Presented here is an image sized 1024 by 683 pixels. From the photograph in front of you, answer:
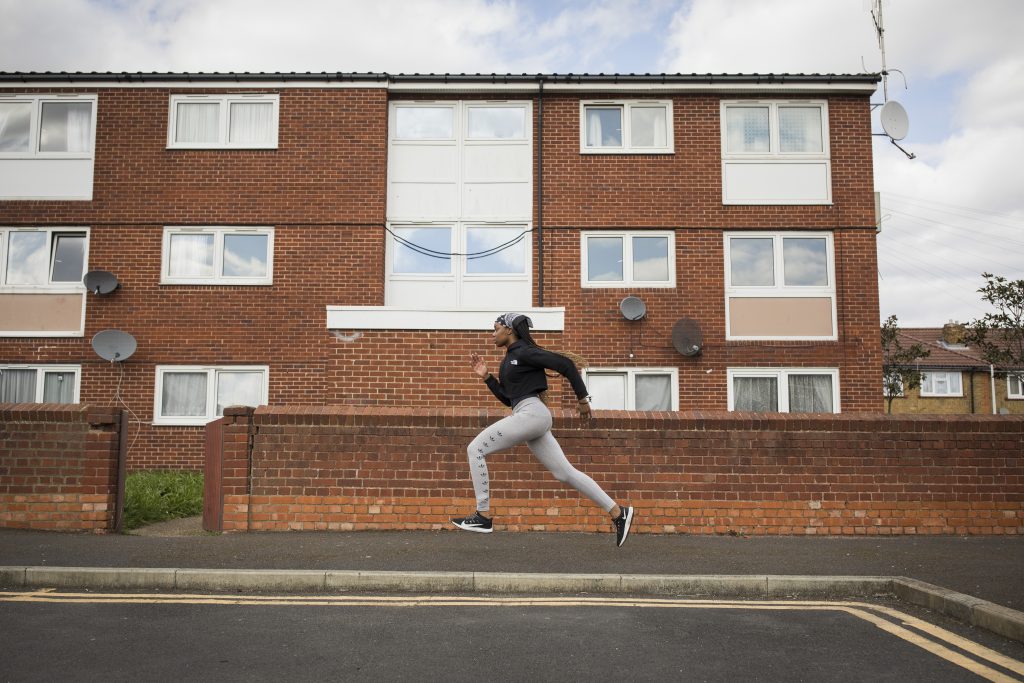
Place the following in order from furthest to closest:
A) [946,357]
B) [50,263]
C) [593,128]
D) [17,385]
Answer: [946,357] → [593,128] → [50,263] → [17,385]

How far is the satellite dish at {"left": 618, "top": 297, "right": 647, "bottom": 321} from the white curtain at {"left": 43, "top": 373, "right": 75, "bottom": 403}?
10.5 metres

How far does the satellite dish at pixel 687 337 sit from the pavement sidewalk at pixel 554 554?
25.3 ft

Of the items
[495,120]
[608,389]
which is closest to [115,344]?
[495,120]

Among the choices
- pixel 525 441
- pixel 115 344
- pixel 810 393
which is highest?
pixel 115 344

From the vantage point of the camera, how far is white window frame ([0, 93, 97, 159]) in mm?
17031

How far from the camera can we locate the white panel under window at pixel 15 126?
17141 mm

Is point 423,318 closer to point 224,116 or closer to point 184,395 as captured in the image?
point 184,395

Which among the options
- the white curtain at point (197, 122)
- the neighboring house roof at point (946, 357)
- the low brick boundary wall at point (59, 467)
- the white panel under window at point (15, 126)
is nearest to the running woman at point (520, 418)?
the low brick boundary wall at point (59, 467)

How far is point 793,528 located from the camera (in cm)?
891

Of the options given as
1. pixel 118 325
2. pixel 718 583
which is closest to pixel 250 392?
pixel 118 325

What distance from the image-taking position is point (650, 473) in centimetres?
896

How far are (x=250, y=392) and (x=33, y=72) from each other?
761 centimetres

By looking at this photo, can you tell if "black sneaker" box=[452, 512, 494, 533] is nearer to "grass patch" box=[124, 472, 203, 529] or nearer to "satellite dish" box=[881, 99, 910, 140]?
"grass patch" box=[124, 472, 203, 529]

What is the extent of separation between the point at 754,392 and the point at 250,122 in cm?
1112
